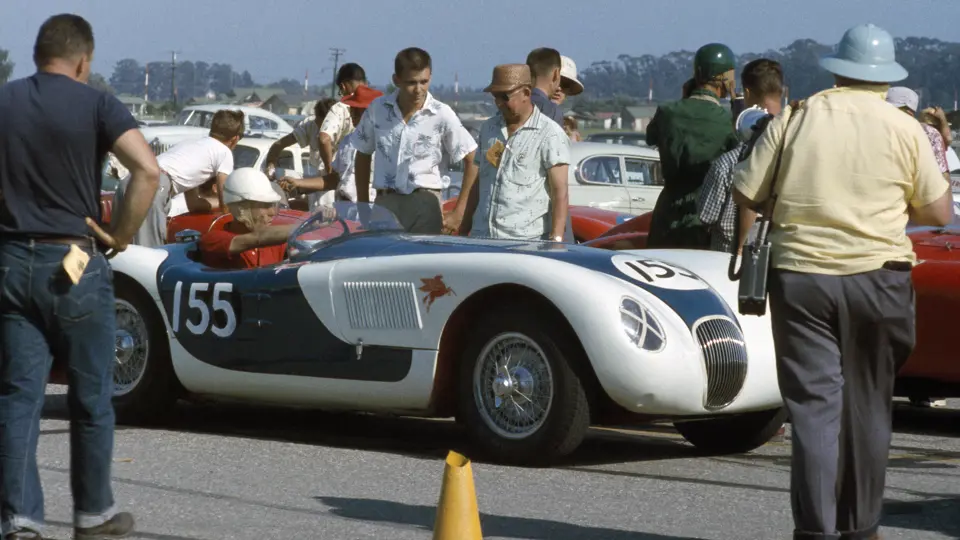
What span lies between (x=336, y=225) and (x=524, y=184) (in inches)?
36.4

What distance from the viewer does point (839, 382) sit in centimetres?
522

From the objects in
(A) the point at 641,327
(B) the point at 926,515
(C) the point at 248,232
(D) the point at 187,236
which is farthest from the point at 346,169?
(B) the point at 926,515

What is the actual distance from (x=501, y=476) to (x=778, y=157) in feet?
6.87

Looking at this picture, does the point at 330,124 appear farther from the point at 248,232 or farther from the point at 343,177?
the point at 248,232

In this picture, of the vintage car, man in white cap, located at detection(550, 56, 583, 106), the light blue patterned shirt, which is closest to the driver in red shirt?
the light blue patterned shirt

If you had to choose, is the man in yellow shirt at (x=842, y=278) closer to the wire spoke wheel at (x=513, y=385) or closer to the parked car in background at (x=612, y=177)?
the wire spoke wheel at (x=513, y=385)

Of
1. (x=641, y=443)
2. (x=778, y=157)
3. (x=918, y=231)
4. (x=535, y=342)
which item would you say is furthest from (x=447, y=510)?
(x=918, y=231)

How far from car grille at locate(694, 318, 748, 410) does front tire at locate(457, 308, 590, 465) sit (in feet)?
1.66

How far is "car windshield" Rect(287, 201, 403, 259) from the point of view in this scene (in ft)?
26.1

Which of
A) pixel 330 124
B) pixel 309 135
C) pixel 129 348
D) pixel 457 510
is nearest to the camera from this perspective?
pixel 457 510

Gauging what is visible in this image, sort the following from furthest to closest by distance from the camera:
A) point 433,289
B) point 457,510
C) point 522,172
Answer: point 522,172 → point 433,289 → point 457,510

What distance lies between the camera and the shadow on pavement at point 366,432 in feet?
25.2

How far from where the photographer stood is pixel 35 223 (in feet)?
17.1

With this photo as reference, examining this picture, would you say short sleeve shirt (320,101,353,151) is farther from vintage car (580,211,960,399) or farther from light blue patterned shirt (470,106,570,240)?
vintage car (580,211,960,399)
